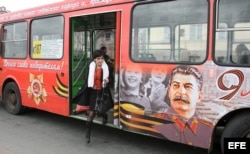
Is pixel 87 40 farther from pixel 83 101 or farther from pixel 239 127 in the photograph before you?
pixel 239 127

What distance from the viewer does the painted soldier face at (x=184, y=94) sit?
189 inches

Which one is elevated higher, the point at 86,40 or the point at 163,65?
the point at 86,40

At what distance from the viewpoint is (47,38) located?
7449 mm

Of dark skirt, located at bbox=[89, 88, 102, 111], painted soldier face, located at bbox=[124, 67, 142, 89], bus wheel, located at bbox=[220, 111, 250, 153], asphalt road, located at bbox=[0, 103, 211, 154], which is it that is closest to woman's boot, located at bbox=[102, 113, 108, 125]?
dark skirt, located at bbox=[89, 88, 102, 111]

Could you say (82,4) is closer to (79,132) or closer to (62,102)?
(62,102)

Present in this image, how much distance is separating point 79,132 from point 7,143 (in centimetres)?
140

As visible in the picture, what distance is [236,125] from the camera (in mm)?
4484

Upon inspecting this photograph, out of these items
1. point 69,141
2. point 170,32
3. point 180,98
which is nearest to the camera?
point 180,98

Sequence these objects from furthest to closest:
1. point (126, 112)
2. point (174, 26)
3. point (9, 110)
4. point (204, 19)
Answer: point (9, 110) → point (126, 112) → point (174, 26) → point (204, 19)

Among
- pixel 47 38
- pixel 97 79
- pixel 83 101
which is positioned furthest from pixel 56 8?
pixel 83 101

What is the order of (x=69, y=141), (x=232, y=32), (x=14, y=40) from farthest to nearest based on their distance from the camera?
1. (x=14, y=40)
2. (x=69, y=141)
3. (x=232, y=32)

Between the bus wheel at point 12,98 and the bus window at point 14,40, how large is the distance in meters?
0.76

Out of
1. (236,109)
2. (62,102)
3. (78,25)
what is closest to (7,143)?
(62,102)

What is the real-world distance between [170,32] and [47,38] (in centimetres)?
329
